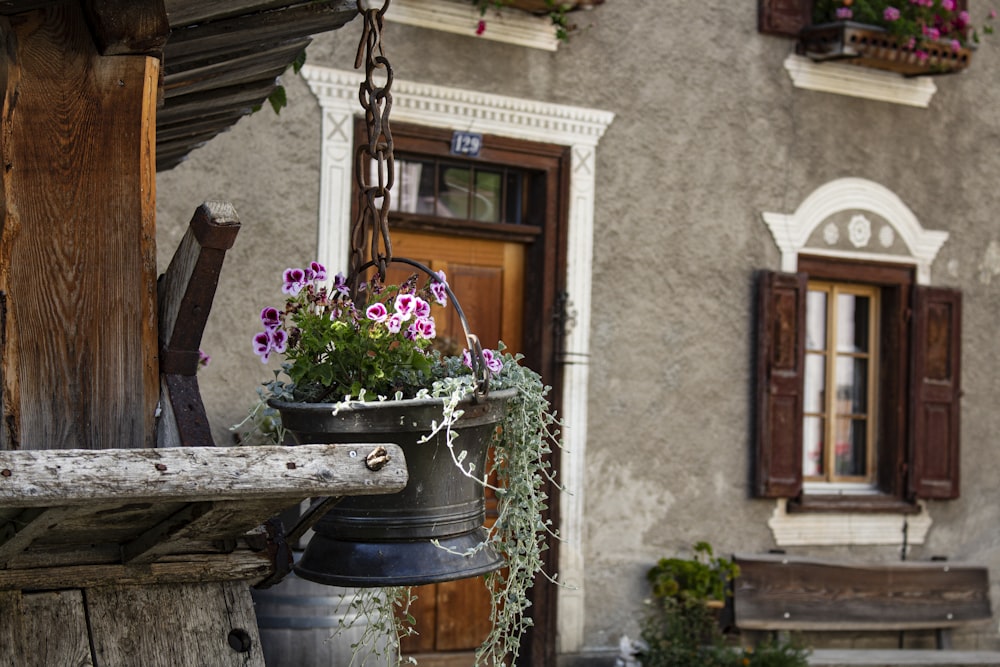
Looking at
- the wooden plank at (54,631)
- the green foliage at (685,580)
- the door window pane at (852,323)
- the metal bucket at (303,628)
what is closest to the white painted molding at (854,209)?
the door window pane at (852,323)

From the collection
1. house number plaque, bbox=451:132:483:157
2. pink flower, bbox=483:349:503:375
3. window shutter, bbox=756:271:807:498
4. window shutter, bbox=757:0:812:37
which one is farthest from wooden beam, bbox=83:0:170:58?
window shutter, bbox=757:0:812:37

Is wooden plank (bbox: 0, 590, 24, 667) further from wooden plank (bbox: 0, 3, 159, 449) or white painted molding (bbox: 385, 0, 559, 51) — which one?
white painted molding (bbox: 385, 0, 559, 51)

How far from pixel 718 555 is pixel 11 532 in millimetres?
6092

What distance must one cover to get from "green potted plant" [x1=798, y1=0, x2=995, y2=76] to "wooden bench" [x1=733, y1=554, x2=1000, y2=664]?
9.43ft

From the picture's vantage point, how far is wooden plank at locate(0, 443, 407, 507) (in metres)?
1.59

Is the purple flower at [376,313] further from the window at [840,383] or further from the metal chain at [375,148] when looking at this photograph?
the window at [840,383]

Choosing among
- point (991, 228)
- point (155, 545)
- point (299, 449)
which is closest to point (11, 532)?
point (155, 545)

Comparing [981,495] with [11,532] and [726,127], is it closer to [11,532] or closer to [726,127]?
[726,127]

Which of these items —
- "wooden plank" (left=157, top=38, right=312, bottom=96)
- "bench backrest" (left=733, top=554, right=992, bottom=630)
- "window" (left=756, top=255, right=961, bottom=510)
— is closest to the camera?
"wooden plank" (left=157, top=38, right=312, bottom=96)

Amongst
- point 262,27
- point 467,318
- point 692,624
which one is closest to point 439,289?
point 262,27

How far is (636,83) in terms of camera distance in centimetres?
726

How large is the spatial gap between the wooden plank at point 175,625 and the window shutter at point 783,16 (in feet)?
20.2

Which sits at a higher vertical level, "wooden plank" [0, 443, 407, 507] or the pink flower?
the pink flower

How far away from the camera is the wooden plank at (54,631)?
2.02 m
